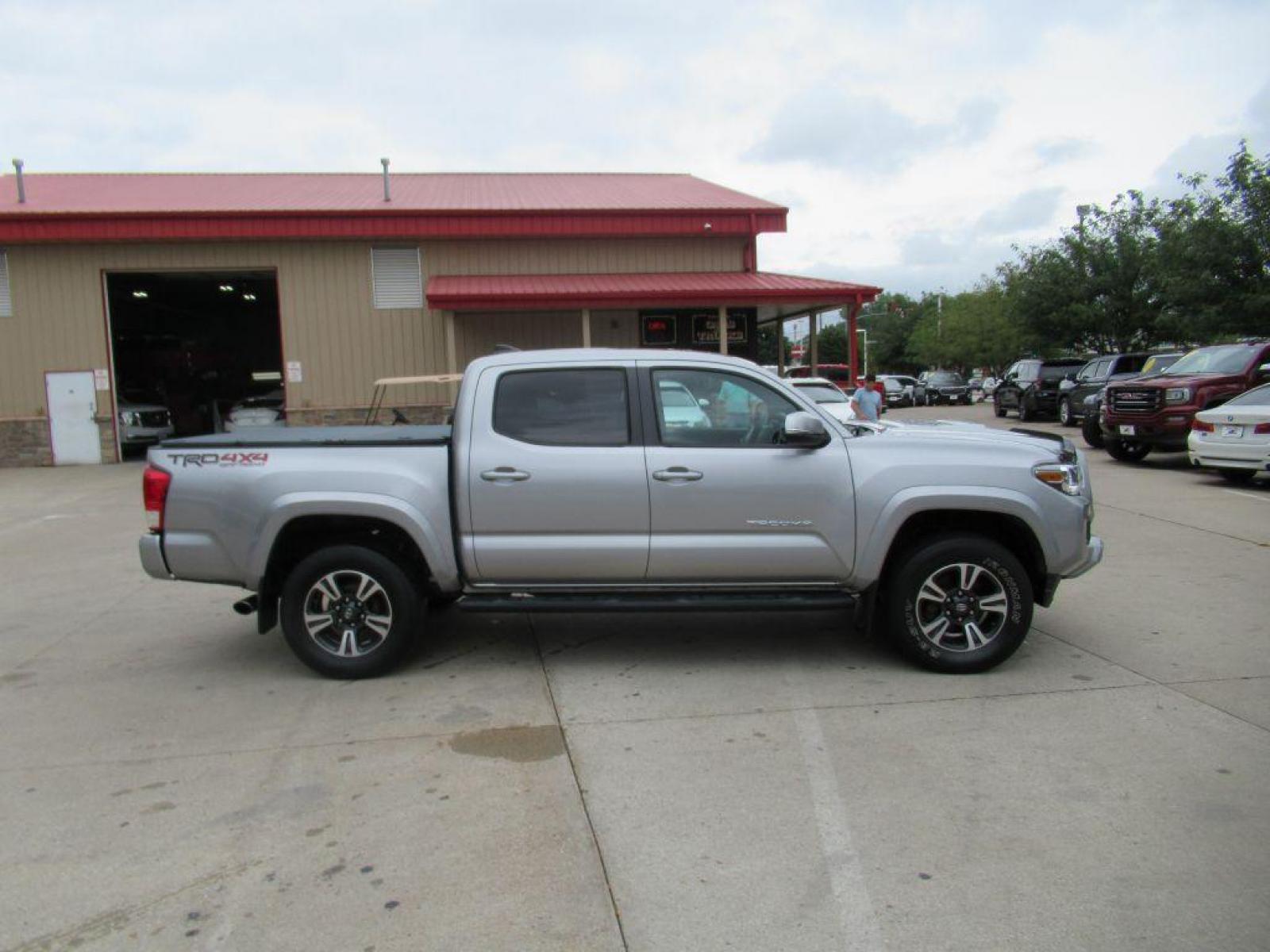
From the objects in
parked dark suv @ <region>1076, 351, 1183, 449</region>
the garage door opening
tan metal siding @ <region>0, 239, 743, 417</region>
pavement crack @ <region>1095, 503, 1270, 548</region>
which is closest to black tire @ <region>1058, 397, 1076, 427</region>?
parked dark suv @ <region>1076, 351, 1183, 449</region>

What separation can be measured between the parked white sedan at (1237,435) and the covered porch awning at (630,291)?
331 inches

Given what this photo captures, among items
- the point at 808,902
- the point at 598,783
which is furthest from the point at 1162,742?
the point at 598,783

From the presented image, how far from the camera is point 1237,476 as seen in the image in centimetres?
1415

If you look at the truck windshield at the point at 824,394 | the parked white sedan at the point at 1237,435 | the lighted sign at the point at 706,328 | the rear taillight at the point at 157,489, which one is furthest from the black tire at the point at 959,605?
the lighted sign at the point at 706,328

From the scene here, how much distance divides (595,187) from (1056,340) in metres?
17.3

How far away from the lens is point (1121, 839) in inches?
142

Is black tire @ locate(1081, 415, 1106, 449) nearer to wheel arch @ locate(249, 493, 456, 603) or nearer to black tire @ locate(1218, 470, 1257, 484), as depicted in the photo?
black tire @ locate(1218, 470, 1257, 484)

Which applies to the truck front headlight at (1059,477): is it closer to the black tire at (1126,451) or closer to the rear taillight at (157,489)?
the rear taillight at (157,489)

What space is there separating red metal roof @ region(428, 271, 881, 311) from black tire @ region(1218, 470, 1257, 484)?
27.5 ft

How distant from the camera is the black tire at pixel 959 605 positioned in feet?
17.9

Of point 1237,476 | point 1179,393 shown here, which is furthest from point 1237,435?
point 1179,393

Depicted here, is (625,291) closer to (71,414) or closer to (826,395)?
(826,395)

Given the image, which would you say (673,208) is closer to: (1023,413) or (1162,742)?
(1023,413)

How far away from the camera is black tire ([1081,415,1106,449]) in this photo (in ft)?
62.3
